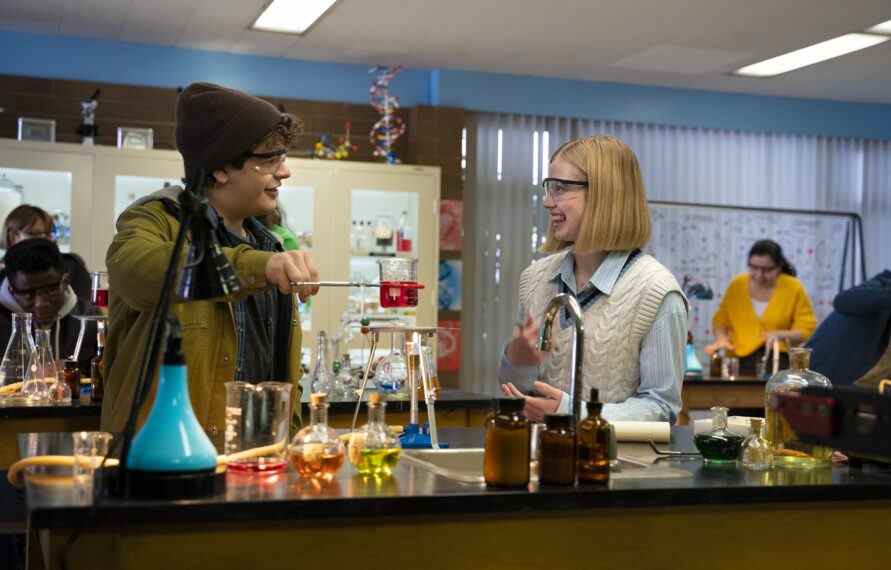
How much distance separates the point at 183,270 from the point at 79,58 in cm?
588

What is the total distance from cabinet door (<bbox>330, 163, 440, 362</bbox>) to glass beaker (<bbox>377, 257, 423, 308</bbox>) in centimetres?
485

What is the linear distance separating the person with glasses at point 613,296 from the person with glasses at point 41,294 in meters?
2.42

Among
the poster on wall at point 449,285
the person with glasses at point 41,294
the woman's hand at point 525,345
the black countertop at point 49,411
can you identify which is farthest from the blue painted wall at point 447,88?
the woman's hand at point 525,345

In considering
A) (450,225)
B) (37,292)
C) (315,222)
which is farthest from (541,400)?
(450,225)

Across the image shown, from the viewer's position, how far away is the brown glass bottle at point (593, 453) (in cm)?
200

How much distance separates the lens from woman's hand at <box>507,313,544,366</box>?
8.06 feet

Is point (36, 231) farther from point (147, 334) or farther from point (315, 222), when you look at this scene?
point (147, 334)

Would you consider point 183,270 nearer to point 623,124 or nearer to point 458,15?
point 458,15

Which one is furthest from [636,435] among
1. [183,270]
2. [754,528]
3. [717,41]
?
[717,41]

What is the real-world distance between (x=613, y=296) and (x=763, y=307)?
493cm

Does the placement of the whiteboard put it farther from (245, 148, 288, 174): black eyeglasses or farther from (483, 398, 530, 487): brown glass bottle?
(483, 398, 530, 487): brown glass bottle

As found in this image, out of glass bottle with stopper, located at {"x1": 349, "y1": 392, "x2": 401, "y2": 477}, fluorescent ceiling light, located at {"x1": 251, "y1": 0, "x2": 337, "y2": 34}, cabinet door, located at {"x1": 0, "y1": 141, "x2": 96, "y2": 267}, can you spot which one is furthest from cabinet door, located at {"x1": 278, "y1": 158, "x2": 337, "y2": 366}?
glass bottle with stopper, located at {"x1": 349, "y1": 392, "x2": 401, "y2": 477}

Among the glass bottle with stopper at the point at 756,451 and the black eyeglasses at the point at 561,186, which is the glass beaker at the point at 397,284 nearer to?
the black eyeglasses at the point at 561,186

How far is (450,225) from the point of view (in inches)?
316
